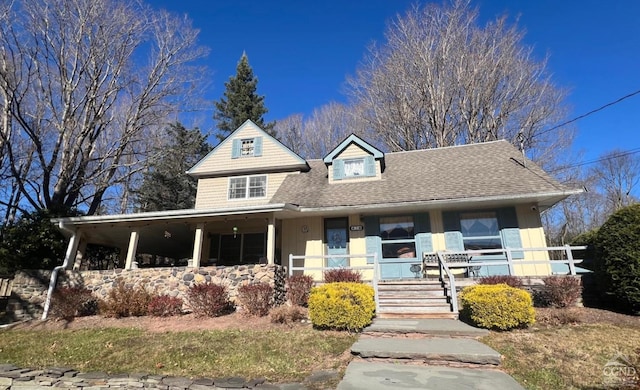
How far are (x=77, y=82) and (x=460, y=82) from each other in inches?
818

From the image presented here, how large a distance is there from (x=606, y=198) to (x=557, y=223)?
5.74 meters

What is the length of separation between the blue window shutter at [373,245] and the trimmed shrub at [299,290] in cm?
323

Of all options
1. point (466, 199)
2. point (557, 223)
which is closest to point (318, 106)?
point (466, 199)

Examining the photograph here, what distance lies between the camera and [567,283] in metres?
7.88

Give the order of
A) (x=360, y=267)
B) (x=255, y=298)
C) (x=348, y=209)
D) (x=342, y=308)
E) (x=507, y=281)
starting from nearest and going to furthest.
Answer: (x=342, y=308), (x=507, y=281), (x=255, y=298), (x=360, y=267), (x=348, y=209)

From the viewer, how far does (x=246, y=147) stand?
1519 centimetres

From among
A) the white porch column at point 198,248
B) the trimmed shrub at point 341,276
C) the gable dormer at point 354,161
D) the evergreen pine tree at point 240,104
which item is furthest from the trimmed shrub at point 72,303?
the evergreen pine tree at point 240,104

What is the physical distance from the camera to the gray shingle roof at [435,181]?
10797 mm

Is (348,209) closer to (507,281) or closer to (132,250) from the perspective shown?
(507,281)

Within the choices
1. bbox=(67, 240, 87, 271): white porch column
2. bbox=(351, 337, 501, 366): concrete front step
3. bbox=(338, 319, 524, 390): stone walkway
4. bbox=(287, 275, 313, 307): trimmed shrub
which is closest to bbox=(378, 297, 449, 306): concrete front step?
bbox=(338, 319, 524, 390): stone walkway

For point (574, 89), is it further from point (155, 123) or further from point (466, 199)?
point (155, 123)

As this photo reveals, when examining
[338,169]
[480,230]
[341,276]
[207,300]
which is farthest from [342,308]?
[338,169]

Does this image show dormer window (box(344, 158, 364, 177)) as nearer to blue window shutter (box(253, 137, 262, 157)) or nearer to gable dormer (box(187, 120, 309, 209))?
gable dormer (box(187, 120, 309, 209))

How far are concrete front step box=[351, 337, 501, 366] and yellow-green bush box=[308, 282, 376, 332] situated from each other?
73 cm
